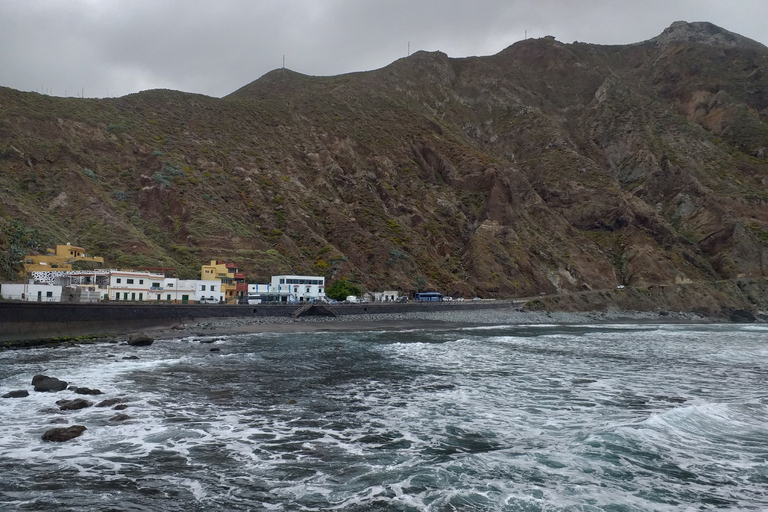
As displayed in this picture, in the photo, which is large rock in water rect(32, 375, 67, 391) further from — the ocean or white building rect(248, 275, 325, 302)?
white building rect(248, 275, 325, 302)

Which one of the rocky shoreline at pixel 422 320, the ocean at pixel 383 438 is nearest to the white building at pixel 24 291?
the rocky shoreline at pixel 422 320

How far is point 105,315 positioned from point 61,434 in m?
32.3

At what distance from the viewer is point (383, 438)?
15758mm

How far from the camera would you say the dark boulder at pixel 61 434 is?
14.6 metres

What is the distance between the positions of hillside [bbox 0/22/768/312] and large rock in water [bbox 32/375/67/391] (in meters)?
35.3

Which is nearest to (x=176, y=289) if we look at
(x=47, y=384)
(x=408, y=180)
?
(x=47, y=384)

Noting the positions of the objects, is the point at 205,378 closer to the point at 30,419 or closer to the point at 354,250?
the point at 30,419

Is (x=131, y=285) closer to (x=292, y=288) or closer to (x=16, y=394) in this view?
(x=292, y=288)

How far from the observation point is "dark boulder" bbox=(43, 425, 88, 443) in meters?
14.6

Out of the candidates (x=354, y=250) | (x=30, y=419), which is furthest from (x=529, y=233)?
(x=30, y=419)

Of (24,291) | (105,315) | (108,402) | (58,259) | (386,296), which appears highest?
(58,259)

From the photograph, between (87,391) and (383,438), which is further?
(87,391)

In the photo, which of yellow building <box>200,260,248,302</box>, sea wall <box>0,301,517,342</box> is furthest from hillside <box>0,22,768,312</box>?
sea wall <box>0,301,517,342</box>

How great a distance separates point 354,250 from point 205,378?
209 feet
